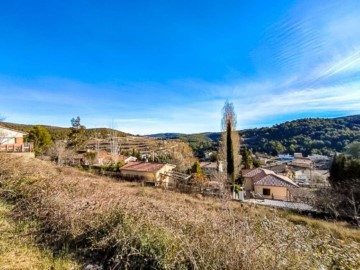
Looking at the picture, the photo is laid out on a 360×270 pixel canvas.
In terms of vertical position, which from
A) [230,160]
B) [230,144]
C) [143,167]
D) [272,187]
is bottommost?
[272,187]

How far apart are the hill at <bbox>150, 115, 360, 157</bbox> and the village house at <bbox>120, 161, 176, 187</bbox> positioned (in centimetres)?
3592

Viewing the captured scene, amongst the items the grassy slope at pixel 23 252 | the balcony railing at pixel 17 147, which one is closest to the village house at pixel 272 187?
the balcony railing at pixel 17 147

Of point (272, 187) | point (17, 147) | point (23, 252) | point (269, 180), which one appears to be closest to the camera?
point (23, 252)

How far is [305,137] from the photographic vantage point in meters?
67.9

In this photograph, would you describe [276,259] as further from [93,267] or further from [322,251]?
[93,267]

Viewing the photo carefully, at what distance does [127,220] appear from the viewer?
3.60m

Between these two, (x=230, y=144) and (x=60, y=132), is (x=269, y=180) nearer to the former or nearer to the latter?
(x=230, y=144)

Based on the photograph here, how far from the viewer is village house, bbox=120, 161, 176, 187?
22223 mm

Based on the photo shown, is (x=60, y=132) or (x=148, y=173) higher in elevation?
(x=60, y=132)

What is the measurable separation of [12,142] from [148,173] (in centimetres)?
1378

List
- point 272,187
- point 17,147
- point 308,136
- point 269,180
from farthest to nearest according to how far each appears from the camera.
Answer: point 308,136, point 269,180, point 272,187, point 17,147

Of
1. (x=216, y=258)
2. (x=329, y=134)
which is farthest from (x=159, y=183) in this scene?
(x=329, y=134)

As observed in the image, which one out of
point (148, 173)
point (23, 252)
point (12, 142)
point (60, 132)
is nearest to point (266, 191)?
point (148, 173)

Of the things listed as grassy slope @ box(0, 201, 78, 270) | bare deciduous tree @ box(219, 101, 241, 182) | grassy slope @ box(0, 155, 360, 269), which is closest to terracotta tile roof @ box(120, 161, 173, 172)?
bare deciduous tree @ box(219, 101, 241, 182)
